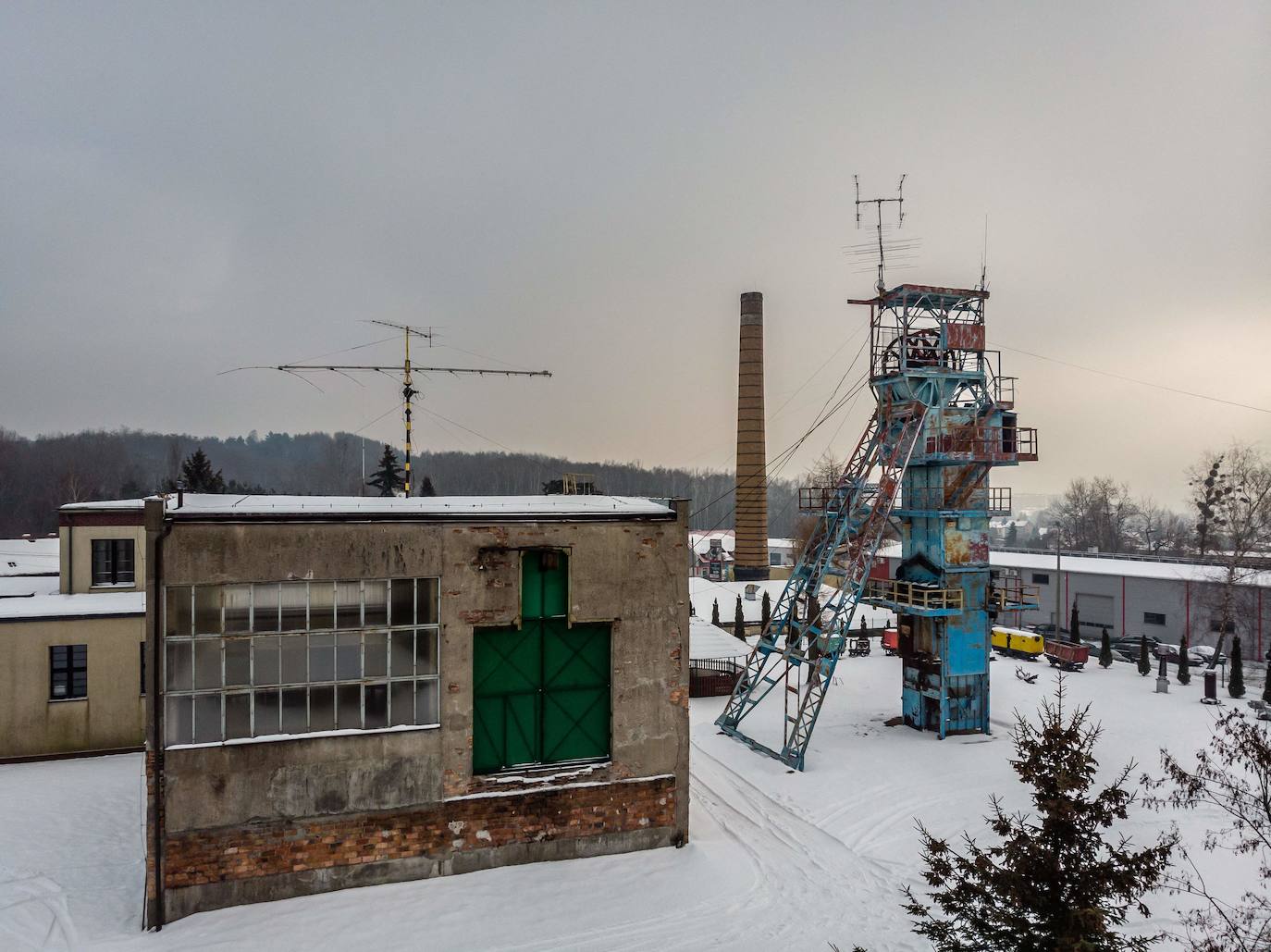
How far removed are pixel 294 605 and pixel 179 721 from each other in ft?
6.86

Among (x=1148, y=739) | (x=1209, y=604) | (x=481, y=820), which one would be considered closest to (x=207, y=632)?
(x=481, y=820)

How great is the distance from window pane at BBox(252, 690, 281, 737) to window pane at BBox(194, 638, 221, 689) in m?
0.58

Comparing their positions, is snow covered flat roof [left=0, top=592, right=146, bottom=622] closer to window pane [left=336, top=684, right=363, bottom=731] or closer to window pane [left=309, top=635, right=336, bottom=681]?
window pane [left=309, top=635, right=336, bottom=681]

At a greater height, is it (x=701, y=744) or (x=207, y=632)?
(x=207, y=632)

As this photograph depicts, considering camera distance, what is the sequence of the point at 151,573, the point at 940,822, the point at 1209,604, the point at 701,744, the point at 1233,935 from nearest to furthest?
the point at 1233,935 < the point at 151,573 < the point at 940,822 < the point at 701,744 < the point at 1209,604

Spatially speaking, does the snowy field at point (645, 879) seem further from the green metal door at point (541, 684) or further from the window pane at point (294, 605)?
the window pane at point (294, 605)

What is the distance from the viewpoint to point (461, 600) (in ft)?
35.2

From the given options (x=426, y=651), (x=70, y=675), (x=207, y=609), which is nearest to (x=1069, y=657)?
(x=426, y=651)

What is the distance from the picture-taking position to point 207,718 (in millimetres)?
9734

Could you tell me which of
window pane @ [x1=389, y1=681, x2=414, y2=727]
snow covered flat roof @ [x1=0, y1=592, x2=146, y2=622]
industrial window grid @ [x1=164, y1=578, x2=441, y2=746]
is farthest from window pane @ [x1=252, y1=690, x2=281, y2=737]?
snow covered flat roof @ [x1=0, y1=592, x2=146, y2=622]

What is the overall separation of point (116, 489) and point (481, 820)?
9669cm

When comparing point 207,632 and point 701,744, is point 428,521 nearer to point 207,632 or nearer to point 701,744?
point 207,632

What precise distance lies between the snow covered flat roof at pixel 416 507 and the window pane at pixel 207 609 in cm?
104

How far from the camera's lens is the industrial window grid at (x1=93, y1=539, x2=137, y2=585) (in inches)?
749
